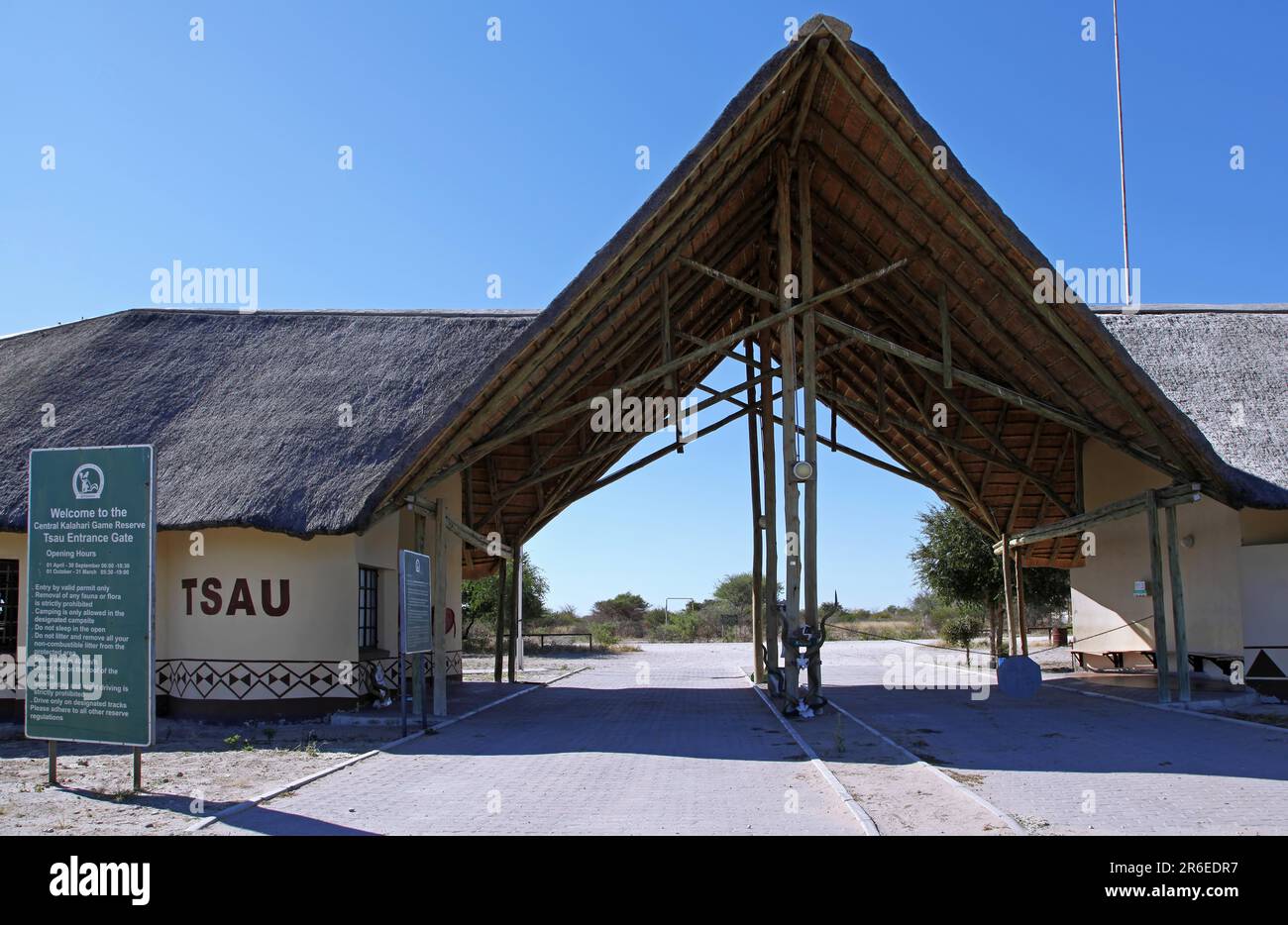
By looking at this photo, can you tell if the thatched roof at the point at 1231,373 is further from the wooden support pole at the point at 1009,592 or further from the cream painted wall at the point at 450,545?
the cream painted wall at the point at 450,545

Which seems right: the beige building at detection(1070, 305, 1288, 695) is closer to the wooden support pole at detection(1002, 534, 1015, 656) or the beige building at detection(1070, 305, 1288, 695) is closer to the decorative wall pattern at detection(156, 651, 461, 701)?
the wooden support pole at detection(1002, 534, 1015, 656)

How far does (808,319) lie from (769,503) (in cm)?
382

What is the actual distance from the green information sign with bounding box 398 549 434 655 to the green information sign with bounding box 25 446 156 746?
3578mm

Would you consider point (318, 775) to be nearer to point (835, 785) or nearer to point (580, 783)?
point (580, 783)

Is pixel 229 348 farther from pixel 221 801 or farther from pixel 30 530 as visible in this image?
pixel 221 801

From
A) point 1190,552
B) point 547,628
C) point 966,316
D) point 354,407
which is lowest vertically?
point 547,628

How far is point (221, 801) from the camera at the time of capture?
26.7 feet

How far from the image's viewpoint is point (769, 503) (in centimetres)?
1736

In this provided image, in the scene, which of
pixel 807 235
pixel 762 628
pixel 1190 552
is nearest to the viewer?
pixel 807 235

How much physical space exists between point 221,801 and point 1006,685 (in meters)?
11.7

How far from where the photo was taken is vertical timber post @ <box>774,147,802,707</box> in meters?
14.0

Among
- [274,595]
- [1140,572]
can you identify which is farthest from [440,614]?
[1140,572]

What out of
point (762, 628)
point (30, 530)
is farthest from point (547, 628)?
point (30, 530)

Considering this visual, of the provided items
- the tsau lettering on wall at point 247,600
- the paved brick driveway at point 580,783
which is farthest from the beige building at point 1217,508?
the tsau lettering on wall at point 247,600
